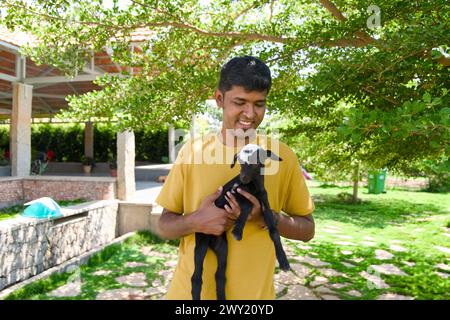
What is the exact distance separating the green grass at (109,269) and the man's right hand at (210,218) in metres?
4.53

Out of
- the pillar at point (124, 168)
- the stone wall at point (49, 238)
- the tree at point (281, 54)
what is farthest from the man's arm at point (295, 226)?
the pillar at point (124, 168)

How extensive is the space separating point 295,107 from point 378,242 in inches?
237

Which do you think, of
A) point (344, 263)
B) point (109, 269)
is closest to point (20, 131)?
point (109, 269)

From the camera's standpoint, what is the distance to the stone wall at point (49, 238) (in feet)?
19.5

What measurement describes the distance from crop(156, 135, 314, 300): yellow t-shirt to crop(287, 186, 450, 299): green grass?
411cm

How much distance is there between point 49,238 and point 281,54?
17.0ft

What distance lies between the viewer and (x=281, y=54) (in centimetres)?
444

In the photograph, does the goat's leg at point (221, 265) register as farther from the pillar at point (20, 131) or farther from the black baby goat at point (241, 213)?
the pillar at point (20, 131)

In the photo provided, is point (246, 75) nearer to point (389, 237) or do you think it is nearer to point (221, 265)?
point (221, 265)

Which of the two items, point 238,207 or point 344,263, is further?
point 344,263

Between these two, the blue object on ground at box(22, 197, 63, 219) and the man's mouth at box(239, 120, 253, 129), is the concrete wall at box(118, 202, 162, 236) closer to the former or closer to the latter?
the blue object on ground at box(22, 197, 63, 219)

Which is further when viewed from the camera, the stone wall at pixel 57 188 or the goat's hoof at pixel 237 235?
the stone wall at pixel 57 188

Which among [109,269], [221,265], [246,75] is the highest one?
[246,75]

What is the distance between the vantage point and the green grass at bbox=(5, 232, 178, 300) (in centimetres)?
543
